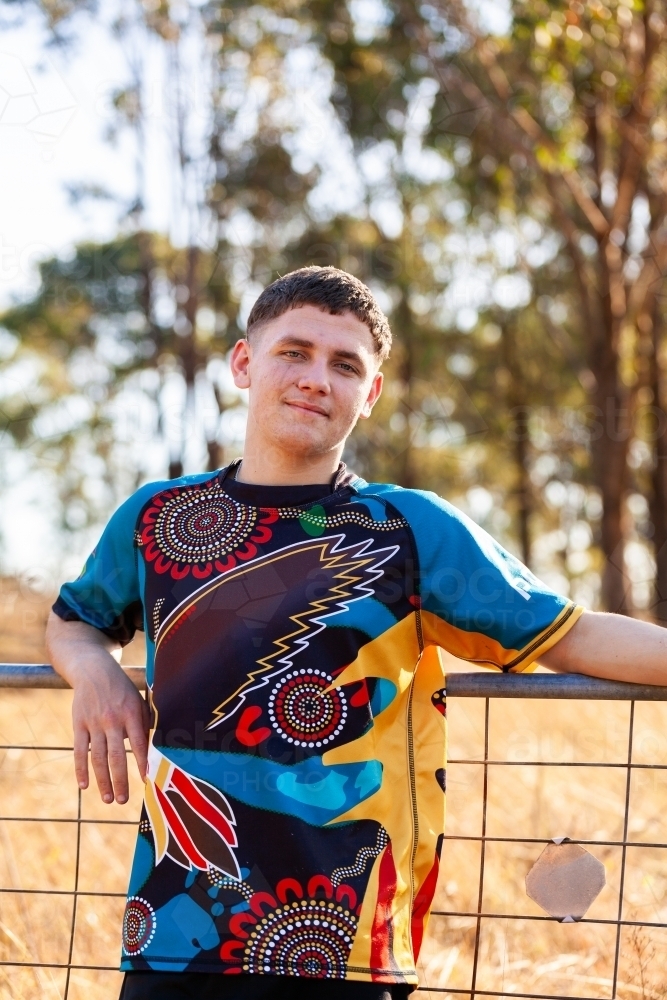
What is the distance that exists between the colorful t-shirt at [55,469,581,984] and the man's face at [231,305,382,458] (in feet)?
0.40

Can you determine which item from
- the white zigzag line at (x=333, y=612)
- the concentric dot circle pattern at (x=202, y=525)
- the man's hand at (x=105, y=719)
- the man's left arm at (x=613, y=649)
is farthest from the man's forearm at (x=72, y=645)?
the man's left arm at (x=613, y=649)

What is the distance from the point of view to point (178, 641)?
1.85 meters

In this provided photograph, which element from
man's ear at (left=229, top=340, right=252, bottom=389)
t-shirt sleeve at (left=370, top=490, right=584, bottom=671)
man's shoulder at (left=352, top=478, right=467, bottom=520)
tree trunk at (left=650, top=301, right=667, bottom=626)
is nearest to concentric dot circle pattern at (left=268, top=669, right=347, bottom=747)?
t-shirt sleeve at (left=370, top=490, right=584, bottom=671)

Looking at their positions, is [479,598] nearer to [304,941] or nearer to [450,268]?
[304,941]

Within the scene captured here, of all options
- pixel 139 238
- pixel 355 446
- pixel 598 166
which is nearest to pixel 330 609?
pixel 598 166

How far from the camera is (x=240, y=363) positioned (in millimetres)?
2176

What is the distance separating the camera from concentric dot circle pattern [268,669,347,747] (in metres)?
Result: 1.75

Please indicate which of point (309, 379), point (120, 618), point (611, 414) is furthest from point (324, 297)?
point (611, 414)

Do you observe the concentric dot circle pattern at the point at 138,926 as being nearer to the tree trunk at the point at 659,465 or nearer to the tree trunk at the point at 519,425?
the tree trunk at the point at 659,465

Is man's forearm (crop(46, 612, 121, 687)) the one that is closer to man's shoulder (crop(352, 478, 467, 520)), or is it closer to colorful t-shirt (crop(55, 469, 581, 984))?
colorful t-shirt (crop(55, 469, 581, 984))

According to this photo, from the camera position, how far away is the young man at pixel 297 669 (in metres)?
1.68

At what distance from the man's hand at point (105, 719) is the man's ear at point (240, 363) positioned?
58 centimetres

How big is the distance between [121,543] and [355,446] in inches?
712

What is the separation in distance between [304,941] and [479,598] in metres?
0.60
